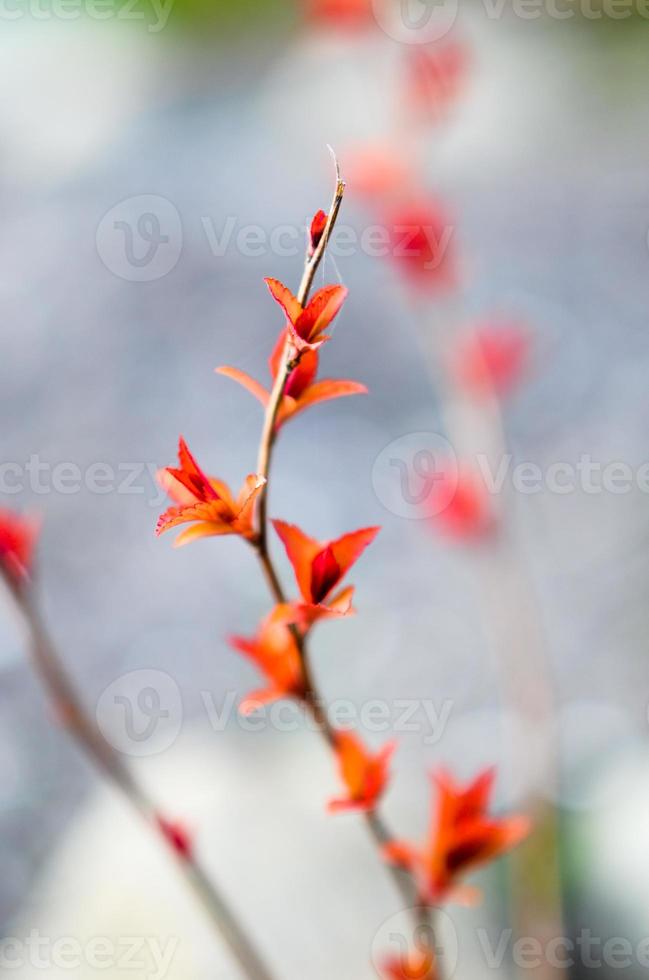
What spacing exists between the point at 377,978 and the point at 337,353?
2473 mm

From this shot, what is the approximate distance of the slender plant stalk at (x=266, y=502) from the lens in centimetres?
52

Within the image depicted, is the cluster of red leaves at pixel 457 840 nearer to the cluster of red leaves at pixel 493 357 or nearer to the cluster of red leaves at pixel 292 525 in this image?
the cluster of red leaves at pixel 292 525

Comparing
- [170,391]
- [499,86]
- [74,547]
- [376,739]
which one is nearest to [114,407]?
[170,391]
